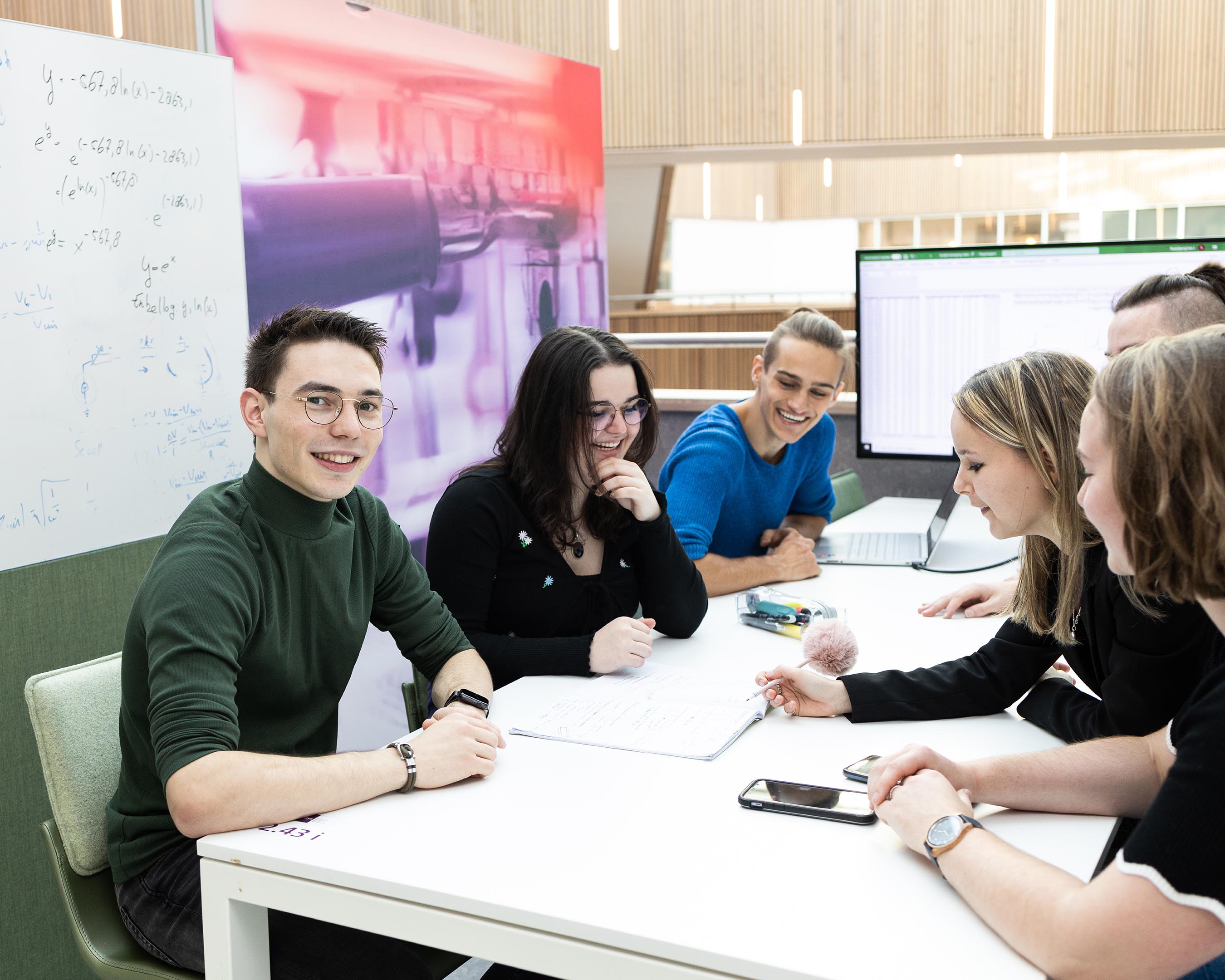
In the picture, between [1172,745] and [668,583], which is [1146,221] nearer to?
[668,583]

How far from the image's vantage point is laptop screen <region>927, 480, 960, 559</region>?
2572mm

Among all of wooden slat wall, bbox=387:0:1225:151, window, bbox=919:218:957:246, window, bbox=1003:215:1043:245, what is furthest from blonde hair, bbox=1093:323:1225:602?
window, bbox=919:218:957:246

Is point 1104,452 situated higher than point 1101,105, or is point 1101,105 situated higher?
point 1101,105

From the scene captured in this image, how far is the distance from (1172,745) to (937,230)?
11799mm

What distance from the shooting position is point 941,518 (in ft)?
8.77

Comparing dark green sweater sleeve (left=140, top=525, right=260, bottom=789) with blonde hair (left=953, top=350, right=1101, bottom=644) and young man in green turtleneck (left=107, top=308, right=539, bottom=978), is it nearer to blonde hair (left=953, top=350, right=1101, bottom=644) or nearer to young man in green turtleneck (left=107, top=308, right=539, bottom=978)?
young man in green turtleneck (left=107, top=308, right=539, bottom=978)

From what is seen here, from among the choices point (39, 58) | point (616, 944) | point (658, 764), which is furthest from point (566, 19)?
point (616, 944)

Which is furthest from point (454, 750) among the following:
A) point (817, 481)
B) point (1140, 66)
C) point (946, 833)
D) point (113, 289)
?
point (1140, 66)

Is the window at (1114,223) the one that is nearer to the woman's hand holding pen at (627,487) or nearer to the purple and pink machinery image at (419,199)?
the purple and pink machinery image at (419,199)

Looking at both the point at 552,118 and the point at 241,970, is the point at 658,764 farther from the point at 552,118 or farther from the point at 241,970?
the point at 552,118

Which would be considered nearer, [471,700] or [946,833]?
[946,833]

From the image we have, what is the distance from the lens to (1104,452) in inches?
37.0

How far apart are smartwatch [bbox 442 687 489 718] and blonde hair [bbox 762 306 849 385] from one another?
4.40ft

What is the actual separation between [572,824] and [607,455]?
2.80 ft
